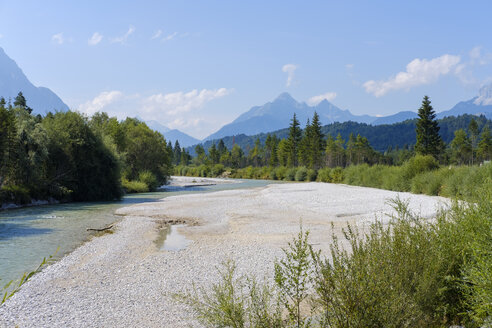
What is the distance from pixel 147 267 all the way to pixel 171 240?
13.5 ft

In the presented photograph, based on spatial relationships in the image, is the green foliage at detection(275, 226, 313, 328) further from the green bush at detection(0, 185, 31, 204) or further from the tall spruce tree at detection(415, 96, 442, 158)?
the tall spruce tree at detection(415, 96, 442, 158)

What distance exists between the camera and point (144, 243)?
13539 mm

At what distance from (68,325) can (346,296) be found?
16.7 ft

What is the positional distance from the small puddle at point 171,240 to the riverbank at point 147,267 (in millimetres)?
285

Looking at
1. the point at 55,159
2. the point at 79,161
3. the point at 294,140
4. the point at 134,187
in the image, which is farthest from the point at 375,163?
the point at 55,159

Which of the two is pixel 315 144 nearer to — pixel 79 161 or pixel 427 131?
pixel 427 131

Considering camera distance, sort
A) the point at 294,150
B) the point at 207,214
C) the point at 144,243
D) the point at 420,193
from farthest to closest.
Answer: the point at 294,150, the point at 420,193, the point at 207,214, the point at 144,243

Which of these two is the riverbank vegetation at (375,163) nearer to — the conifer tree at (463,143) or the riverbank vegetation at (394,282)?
the conifer tree at (463,143)

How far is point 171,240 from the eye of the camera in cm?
1422

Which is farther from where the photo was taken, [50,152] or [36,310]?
[50,152]

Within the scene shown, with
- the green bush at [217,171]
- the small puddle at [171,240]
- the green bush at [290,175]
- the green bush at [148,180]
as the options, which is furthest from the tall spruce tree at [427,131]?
the small puddle at [171,240]

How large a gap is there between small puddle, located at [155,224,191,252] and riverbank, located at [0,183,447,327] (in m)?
0.28

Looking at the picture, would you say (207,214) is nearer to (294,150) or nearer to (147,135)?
(147,135)

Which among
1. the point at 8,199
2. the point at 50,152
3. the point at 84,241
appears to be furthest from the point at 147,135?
the point at 84,241
